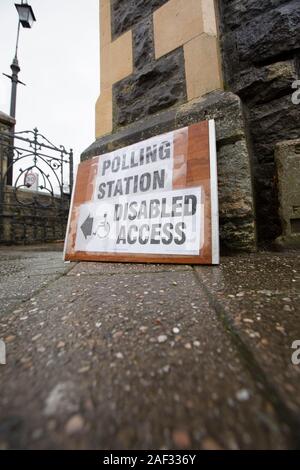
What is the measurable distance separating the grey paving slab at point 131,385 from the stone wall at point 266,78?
1129 mm

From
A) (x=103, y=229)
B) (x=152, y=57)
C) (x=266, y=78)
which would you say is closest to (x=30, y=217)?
(x=103, y=229)

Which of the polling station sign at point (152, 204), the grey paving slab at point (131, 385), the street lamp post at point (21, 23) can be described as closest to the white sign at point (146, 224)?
the polling station sign at point (152, 204)

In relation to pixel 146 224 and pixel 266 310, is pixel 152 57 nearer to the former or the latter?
pixel 146 224

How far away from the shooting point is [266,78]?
1.34 metres

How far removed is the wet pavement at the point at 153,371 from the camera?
8.9 inches

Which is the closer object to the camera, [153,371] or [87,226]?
[153,371]

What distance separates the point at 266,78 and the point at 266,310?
4.85ft

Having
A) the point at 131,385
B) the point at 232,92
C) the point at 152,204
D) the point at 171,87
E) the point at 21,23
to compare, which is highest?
the point at 21,23

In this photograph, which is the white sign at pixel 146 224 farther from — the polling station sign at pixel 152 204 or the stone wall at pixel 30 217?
the stone wall at pixel 30 217

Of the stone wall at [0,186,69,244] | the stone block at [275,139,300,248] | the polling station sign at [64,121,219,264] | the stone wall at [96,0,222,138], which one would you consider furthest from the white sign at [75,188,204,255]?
the stone wall at [0,186,69,244]

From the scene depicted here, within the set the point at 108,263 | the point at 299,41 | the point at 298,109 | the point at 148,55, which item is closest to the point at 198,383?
the point at 108,263

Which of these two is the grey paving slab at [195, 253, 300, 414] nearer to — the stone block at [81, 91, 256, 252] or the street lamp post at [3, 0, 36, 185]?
the stone block at [81, 91, 256, 252]

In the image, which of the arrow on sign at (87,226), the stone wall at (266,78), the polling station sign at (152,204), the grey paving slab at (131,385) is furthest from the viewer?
the arrow on sign at (87,226)

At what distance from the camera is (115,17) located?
1.89 meters
